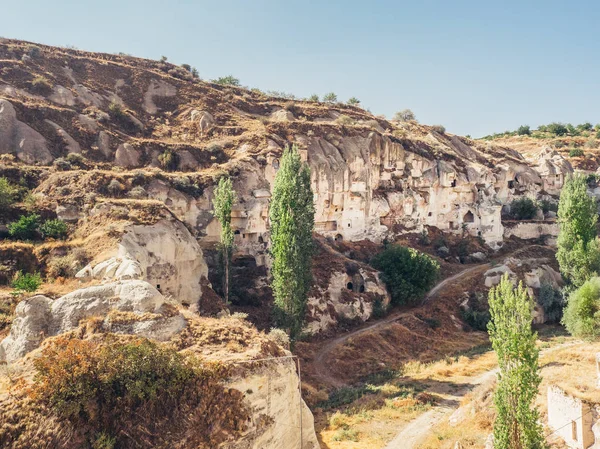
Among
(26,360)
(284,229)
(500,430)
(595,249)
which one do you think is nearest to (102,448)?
(26,360)

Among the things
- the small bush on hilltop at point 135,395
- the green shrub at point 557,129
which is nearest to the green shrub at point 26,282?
the small bush on hilltop at point 135,395

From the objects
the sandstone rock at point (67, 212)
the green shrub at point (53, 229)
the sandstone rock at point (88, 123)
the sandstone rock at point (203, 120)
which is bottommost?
the green shrub at point (53, 229)

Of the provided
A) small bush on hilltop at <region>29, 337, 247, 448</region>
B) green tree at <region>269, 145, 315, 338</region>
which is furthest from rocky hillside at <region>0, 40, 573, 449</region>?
green tree at <region>269, 145, 315, 338</region>

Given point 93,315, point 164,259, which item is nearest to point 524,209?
point 164,259

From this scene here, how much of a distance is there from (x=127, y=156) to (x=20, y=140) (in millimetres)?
7435

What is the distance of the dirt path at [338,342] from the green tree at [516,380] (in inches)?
500

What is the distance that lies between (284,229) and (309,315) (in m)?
7.20

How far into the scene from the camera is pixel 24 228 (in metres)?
22.1

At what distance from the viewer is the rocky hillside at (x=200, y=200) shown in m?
13.6

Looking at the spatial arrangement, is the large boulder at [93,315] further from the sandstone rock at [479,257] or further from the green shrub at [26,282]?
the sandstone rock at [479,257]

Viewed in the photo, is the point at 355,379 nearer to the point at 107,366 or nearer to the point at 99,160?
the point at 107,366

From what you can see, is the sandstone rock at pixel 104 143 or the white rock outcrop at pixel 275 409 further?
the sandstone rock at pixel 104 143

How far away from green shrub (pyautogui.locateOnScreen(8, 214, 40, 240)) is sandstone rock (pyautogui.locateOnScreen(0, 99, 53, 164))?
11.0m

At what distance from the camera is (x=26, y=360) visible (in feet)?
39.9
